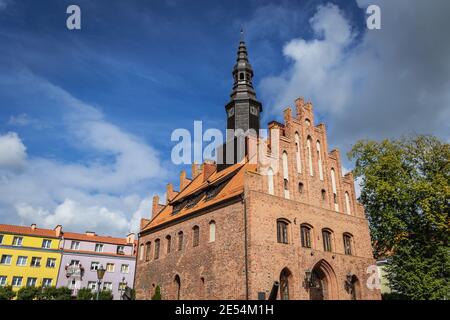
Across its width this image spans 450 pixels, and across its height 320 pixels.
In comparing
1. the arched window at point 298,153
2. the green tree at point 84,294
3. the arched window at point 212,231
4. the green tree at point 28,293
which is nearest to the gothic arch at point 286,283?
the arched window at point 212,231

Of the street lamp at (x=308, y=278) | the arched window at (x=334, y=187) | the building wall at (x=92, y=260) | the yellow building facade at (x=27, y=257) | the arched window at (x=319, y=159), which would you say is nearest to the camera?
the street lamp at (x=308, y=278)

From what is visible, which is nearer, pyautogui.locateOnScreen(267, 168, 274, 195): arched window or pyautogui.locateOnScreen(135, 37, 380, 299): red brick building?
pyautogui.locateOnScreen(135, 37, 380, 299): red brick building

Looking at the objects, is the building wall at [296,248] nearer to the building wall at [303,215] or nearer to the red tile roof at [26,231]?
the building wall at [303,215]

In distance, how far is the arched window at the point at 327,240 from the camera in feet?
72.5

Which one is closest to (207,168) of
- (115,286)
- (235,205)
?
(235,205)

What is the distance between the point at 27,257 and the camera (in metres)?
40.9

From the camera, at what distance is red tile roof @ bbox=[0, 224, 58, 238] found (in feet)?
135

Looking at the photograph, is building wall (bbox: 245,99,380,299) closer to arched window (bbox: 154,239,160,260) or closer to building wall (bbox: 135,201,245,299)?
building wall (bbox: 135,201,245,299)

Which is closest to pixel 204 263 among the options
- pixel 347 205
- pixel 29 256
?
pixel 347 205

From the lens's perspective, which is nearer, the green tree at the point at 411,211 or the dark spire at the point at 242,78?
the green tree at the point at 411,211

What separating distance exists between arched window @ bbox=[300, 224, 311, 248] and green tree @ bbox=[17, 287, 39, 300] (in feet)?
93.8

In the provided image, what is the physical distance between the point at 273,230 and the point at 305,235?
113 inches

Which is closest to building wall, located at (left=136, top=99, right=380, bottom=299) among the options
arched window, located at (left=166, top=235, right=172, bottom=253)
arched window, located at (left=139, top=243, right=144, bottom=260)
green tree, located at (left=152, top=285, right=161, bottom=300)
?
green tree, located at (left=152, top=285, right=161, bottom=300)

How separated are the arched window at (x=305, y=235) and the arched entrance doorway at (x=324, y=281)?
1375 millimetres
